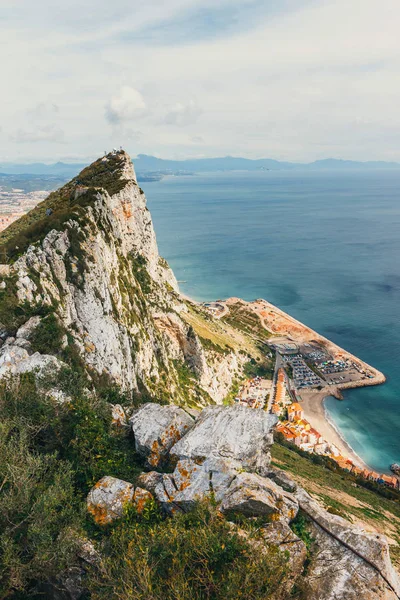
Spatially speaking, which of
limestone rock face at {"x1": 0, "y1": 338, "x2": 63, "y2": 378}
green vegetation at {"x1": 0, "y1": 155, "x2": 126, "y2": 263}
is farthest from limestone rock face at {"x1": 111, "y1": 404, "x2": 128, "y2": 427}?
green vegetation at {"x1": 0, "y1": 155, "x2": 126, "y2": 263}

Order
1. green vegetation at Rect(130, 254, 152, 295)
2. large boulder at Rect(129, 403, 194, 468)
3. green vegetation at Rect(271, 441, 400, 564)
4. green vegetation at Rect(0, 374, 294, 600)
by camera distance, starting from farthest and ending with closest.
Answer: green vegetation at Rect(130, 254, 152, 295) < green vegetation at Rect(271, 441, 400, 564) < large boulder at Rect(129, 403, 194, 468) < green vegetation at Rect(0, 374, 294, 600)

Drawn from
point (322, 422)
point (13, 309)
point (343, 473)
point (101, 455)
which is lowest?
point (322, 422)

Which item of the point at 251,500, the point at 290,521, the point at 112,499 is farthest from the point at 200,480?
the point at 290,521

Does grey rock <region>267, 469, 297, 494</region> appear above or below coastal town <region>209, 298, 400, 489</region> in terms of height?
above

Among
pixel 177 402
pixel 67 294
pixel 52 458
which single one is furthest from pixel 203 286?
pixel 52 458

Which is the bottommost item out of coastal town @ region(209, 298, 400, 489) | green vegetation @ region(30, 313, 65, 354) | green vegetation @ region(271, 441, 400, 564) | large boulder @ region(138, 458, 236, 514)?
coastal town @ region(209, 298, 400, 489)

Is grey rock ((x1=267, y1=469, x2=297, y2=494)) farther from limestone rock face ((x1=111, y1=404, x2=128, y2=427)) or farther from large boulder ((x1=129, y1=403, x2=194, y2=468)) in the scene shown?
limestone rock face ((x1=111, y1=404, x2=128, y2=427))

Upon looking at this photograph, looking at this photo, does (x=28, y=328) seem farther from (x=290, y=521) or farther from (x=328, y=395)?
(x=328, y=395)
